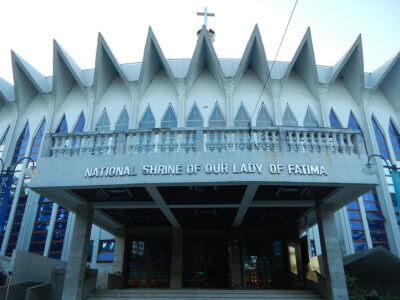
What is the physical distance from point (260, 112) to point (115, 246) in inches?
403

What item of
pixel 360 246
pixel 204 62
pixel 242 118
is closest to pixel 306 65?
pixel 242 118

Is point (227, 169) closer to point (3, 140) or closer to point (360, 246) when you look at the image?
point (360, 246)

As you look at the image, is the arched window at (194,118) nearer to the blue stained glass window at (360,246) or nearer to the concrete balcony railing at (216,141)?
the concrete balcony railing at (216,141)

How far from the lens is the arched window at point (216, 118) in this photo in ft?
57.9

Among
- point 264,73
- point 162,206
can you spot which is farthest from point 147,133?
point 264,73

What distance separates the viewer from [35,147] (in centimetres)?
1975

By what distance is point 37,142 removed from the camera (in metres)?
19.9

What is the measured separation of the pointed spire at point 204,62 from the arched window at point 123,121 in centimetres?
390

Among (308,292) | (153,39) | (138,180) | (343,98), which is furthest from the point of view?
(343,98)

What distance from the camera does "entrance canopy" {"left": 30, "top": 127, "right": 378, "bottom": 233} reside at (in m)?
9.08

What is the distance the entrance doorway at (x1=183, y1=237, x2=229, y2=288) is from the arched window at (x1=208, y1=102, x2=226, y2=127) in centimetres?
594

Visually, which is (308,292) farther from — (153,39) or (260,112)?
(153,39)

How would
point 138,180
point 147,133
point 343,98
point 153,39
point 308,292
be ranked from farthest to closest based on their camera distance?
point 343,98
point 153,39
point 308,292
point 147,133
point 138,180

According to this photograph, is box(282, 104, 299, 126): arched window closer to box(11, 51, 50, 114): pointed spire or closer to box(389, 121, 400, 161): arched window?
box(389, 121, 400, 161): arched window
